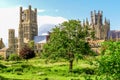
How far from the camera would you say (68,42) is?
70.2 meters

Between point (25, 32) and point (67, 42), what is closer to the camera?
point (67, 42)

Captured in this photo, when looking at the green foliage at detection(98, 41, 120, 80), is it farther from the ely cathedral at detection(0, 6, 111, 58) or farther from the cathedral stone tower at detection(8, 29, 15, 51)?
the cathedral stone tower at detection(8, 29, 15, 51)

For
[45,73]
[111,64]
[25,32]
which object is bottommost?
[45,73]

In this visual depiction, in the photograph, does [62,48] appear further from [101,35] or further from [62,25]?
[101,35]

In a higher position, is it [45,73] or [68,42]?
[68,42]

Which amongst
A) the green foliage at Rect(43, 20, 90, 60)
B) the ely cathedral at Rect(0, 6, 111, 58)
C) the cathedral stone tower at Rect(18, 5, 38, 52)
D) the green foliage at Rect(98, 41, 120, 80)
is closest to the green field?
the green foliage at Rect(43, 20, 90, 60)

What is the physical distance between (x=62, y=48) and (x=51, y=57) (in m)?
2.98

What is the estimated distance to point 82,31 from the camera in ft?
236

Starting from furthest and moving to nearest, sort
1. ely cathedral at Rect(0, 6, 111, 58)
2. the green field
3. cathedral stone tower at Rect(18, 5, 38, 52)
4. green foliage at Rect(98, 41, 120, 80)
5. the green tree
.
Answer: cathedral stone tower at Rect(18, 5, 38, 52) < ely cathedral at Rect(0, 6, 111, 58) < the green tree < the green field < green foliage at Rect(98, 41, 120, 80)

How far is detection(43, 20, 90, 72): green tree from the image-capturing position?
6962cm

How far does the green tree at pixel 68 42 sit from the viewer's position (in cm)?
6962

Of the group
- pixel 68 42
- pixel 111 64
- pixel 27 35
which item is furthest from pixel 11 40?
pixel 111 64

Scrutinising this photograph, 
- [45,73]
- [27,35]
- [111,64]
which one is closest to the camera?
[111,64]

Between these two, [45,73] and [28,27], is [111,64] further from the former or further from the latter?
[28,27]
